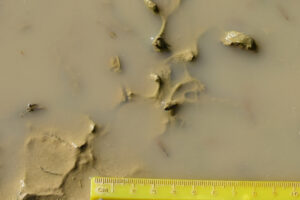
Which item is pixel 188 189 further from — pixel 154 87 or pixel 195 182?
pixel 154 87

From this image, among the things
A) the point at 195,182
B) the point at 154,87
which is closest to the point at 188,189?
the point at 195,182

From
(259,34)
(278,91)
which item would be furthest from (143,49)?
(278,91)

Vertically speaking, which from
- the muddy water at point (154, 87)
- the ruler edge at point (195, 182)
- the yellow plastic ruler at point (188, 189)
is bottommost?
the yellow plastic ruler at point (188, 189)

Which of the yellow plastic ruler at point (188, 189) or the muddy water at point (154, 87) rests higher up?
the muddy water at point (154, 87)

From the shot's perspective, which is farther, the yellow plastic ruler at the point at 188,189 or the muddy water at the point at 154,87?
the muddy water at the point at 154,87

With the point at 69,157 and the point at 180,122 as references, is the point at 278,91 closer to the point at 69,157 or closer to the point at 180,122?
the point at 180,122
